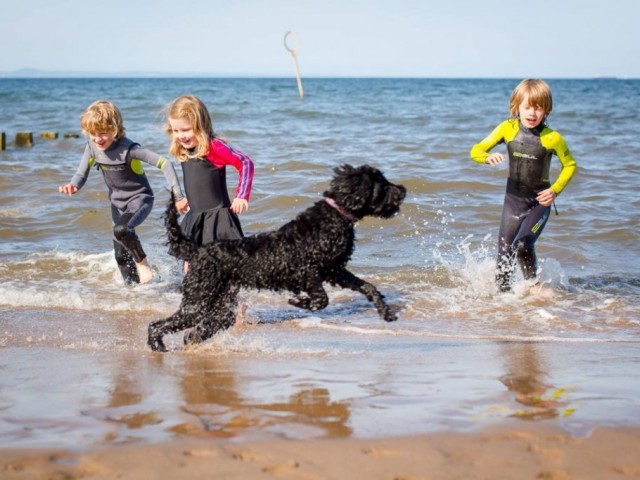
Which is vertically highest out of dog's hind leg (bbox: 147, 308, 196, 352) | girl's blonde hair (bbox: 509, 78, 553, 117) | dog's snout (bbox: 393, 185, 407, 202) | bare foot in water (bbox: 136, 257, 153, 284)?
girl's blonde hair (bbox: 509, 78, 553, 117)

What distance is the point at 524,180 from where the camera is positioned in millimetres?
7305

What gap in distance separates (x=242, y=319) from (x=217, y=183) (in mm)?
1256

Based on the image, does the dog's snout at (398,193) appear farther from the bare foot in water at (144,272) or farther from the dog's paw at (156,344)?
the bare foot in water at (144,272)

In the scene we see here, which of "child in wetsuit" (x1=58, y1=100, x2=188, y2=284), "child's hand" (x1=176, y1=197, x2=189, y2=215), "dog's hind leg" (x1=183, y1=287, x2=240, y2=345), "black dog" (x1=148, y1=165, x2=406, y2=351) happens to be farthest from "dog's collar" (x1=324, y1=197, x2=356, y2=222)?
"child in wetsuit" (x1=58, y1=100, x2=188, y2=284)

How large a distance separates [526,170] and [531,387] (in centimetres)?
332

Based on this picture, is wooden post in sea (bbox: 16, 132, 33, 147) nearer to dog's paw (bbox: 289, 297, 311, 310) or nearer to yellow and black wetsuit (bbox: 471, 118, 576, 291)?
yellow and black wetsuit (bbox: 471, 118, 576, 291)

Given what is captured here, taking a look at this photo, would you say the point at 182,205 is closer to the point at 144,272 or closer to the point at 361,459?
the point at 144,272

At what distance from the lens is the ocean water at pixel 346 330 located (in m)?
3.90

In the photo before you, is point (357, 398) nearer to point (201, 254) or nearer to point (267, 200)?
point (201, 254)

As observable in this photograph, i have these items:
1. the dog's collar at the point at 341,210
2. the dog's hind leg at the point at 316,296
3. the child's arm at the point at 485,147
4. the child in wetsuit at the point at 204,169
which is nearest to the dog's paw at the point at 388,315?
the dog's hind leg at the point at 316,296

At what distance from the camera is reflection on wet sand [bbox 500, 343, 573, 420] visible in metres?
3.90

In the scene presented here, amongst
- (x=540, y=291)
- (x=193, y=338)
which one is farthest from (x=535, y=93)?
(x=193, y=338)

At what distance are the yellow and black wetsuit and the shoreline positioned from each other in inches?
155

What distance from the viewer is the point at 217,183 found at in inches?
248
